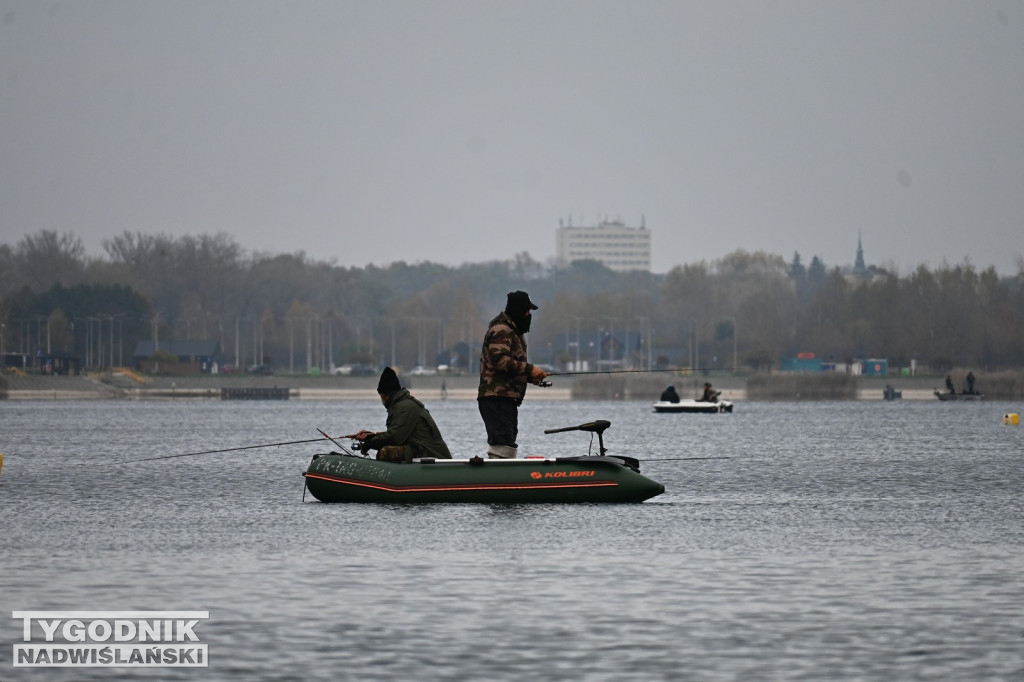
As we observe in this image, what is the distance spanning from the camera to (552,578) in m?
19.4

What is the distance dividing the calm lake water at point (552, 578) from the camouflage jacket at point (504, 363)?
187 cm

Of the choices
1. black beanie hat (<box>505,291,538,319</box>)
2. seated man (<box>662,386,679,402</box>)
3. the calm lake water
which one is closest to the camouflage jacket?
black beanie hat (<box>505,291,538,319</box>)

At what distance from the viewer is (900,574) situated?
19.9m

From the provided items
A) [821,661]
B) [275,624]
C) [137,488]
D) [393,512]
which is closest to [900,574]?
[821,661]

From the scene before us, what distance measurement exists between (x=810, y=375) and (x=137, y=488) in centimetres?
11444

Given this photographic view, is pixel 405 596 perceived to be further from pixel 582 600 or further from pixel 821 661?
pixel 821 661

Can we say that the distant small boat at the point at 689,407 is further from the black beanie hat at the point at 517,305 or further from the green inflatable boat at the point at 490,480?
the black beanie hat at the point at 517,305

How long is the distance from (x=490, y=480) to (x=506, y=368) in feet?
5.65

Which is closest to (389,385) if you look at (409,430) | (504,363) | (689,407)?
(409,430)

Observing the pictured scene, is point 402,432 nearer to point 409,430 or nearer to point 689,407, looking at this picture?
point 409,430

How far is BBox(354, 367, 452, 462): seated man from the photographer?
2691 centimetres

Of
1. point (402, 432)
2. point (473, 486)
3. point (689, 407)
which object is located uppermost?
point (402, 432)

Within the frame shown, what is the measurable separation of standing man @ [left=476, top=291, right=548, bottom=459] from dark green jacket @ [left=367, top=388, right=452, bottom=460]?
95 cm

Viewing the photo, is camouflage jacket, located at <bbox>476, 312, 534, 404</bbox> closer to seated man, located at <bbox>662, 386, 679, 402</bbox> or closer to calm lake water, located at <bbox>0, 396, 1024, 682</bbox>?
calm lake water, located at <bbox>0, 396, 1024, 682</bbox>
